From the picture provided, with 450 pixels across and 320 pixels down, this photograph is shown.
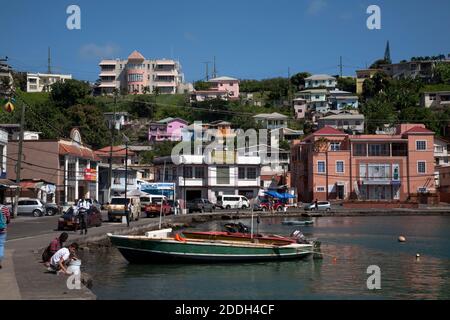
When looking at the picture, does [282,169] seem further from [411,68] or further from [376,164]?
[411,68]

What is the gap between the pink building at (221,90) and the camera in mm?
153875

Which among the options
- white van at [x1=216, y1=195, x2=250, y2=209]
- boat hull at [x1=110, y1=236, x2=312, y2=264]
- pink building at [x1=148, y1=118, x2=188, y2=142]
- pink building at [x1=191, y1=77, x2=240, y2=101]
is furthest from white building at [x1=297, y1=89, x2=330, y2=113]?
boat hull at [x1=110, y1=236, x2=312, y2=264]

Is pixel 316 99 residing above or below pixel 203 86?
below

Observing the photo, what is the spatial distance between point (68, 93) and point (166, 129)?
832 inches

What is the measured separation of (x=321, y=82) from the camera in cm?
15950

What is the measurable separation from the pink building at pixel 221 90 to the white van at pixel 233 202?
7134 cm

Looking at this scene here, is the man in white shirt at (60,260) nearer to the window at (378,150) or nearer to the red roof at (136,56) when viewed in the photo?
the window at (378,150)

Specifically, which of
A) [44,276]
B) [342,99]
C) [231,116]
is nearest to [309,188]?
[231,116]

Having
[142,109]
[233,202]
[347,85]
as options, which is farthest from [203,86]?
[233,202]

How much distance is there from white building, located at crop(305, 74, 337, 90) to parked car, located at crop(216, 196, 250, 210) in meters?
81.9

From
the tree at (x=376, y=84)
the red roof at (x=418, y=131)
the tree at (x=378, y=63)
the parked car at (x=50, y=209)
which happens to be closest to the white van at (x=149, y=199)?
the parked car at (x=50, y=209)

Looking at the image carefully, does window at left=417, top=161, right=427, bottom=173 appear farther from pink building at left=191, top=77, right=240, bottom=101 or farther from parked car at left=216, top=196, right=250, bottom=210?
pink building at left=191, top=77, right=240, bottom=101

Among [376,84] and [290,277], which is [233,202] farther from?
[376,84]

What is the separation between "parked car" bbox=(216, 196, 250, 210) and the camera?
8212 centimetres
